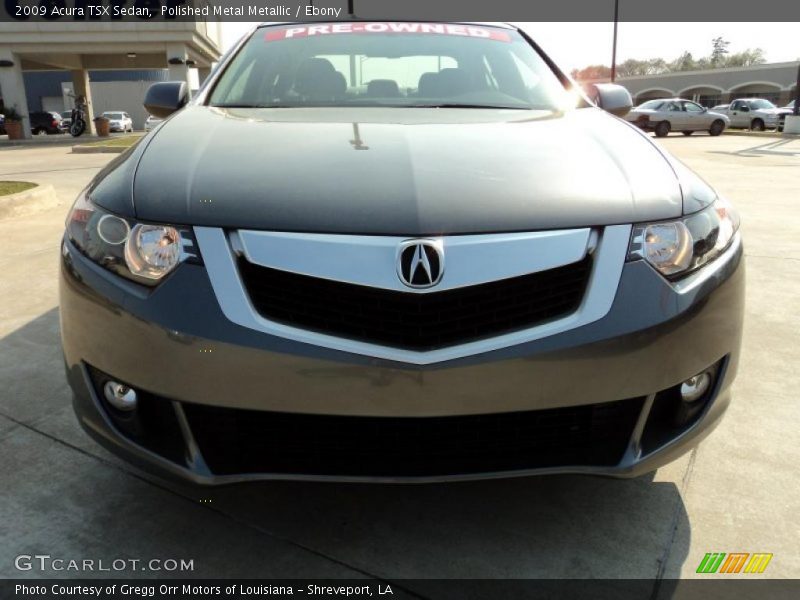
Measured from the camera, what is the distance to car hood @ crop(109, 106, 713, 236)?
1509 mm

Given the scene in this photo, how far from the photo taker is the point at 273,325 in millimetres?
1464

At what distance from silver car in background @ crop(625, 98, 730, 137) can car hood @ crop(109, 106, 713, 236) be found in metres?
24.7

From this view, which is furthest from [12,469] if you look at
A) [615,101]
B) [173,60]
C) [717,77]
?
[717,77]

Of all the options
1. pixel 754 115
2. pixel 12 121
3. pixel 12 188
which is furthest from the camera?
pixel 754 115

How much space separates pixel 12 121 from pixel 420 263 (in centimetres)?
2934

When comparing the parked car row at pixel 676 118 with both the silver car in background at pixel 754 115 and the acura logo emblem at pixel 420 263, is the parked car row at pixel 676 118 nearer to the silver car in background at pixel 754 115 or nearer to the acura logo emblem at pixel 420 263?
the silver car in background at pixel 754 115

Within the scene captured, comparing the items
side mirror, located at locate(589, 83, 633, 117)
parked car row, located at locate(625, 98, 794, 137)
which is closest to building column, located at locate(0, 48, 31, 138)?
parked car row, located at locate(625, 98, 794, 137)

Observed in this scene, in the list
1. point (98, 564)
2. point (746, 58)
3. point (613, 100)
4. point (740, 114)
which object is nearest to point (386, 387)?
point (98, 564)

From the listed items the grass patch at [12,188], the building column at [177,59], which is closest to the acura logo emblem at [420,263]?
the grass patch at [12,188]

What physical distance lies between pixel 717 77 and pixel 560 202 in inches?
2745

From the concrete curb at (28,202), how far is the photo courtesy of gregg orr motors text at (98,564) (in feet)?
18.1

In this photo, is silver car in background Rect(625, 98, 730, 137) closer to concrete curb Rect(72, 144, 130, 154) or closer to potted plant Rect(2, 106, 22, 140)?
concrete curb Rect(72, 144, 130, 154)

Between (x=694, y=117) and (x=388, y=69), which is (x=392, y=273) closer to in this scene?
(x=388, y=69)

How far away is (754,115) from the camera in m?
30.3
